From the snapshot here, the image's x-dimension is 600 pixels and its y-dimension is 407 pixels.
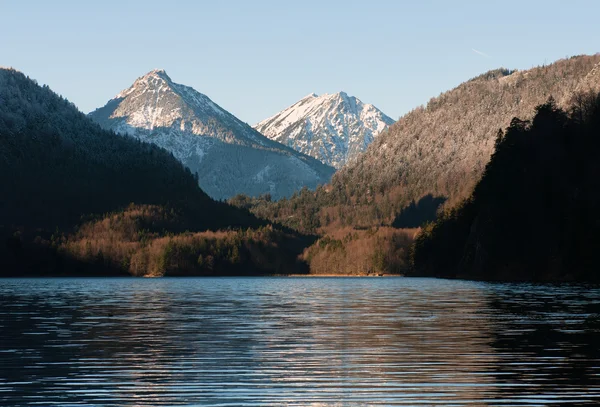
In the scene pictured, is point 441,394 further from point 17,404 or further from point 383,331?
point 383,331

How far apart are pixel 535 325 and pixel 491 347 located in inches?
811

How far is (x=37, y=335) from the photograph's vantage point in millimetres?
73812

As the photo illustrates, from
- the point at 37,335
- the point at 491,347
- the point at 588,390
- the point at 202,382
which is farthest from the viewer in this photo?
the point at 37,335

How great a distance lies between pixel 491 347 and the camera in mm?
61875

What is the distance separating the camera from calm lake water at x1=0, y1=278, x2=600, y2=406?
41.9 metres

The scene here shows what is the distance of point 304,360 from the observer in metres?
55.7

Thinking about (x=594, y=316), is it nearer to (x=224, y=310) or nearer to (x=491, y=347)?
(x=491, y=347)

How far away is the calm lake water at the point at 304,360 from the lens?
1651 inches

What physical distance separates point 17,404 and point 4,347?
978 inches

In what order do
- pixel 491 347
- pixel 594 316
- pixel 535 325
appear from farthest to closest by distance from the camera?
pixel 594 316 < pixel 535 325 < pixel 491 347

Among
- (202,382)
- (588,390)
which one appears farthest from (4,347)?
(588,390)

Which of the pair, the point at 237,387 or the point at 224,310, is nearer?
the point at 237,387

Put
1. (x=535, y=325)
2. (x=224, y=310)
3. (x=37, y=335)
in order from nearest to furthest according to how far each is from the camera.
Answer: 1. (x=37, y=335)
2. (x=535, y=325)
3. (x=224, y=310)

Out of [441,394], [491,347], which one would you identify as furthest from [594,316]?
[441,394]
